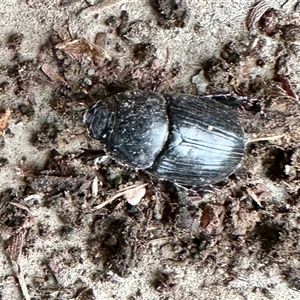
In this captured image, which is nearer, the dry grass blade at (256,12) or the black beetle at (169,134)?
the black beetle at (169,134)

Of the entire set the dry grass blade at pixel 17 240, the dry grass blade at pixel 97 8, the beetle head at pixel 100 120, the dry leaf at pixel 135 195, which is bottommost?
the dry grass blade at pixel 17 240

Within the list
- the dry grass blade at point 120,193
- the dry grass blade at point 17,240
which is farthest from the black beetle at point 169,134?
the dry grass blade at point 17,240

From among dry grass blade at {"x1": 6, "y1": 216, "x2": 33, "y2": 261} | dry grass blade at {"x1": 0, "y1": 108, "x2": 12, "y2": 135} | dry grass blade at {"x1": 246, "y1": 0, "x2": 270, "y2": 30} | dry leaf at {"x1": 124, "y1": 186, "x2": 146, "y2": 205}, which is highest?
dry grass blade at {"x1": 246, "y1": 0, "x2": 270, "y2": 30}

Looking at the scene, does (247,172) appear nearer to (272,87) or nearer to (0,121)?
(272,87)

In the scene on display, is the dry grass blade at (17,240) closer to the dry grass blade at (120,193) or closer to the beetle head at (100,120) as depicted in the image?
the dry grass blade at (120,193)

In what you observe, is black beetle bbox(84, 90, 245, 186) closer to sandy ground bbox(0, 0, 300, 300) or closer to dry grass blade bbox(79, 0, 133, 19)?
sandy ground bbox(0, 0, 300, 300)

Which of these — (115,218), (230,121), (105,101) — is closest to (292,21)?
(230,121)

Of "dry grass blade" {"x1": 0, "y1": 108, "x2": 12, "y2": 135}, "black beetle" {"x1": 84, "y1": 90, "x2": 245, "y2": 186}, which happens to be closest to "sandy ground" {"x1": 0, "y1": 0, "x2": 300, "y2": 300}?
"dry grass blade" {"x1": 0, "y1": 108, "x2": 12, "y2": 135}
